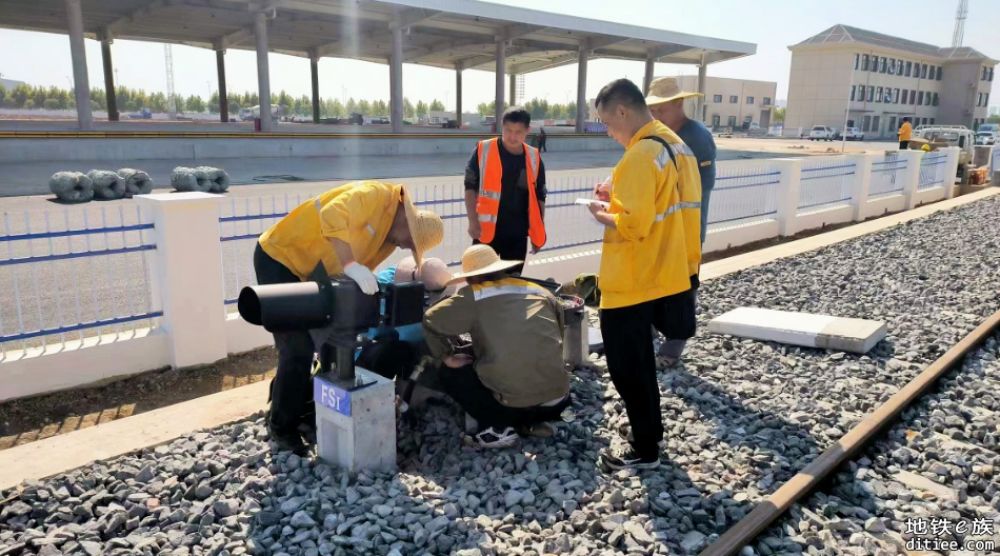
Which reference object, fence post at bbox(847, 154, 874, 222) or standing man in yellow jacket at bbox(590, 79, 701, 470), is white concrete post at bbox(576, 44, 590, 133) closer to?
fence post at bbox(847, 154, 874, 222)

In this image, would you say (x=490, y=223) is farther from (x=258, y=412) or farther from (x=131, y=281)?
(x=131, y=281)

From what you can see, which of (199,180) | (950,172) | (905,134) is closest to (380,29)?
(199,180)

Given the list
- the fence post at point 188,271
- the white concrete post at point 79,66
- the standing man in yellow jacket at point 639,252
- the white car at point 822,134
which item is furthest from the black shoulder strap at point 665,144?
the white car at point 822,134

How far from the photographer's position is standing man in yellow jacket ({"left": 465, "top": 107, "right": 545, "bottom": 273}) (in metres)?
4.92

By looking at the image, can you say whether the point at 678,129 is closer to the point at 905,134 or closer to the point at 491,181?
the point at 491,181

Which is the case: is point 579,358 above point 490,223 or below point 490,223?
below

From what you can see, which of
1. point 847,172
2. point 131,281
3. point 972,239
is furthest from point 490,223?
point 847,172

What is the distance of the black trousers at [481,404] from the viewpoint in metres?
3.64

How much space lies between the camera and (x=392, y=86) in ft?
95.5

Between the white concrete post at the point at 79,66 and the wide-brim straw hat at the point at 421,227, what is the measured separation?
77.3 feet

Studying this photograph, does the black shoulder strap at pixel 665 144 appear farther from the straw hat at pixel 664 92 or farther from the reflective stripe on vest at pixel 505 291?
the straw hat at pixel 664 92

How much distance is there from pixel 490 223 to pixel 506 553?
2.66 metres

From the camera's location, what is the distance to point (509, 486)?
10.8 ft

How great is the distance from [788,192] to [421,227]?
9.40 m
